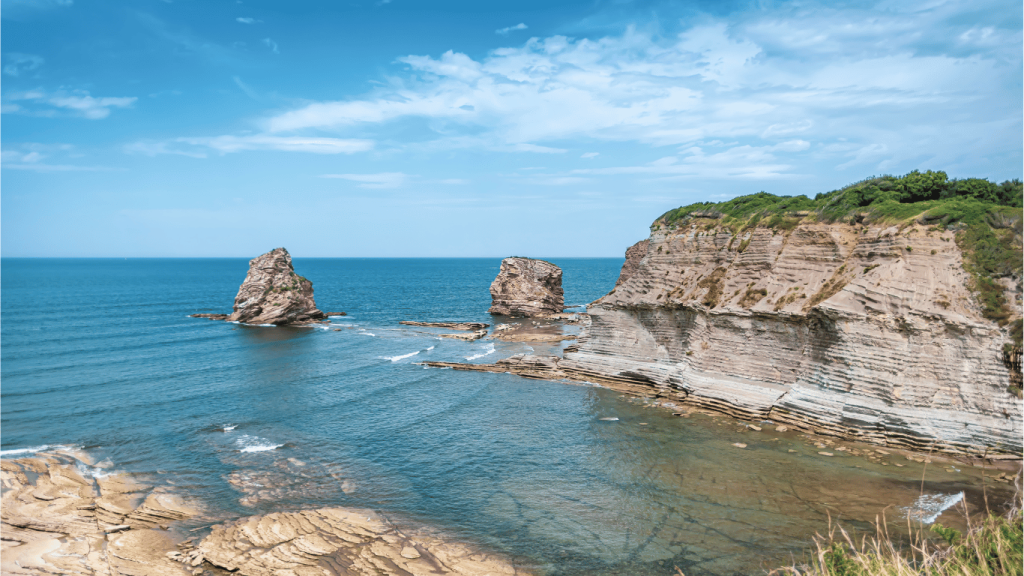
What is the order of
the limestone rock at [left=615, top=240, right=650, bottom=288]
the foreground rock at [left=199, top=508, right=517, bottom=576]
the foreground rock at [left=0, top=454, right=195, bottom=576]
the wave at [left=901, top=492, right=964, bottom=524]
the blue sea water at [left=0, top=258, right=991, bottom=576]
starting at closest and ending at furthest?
the foreground rock at [left=199, top=508, right=517, bottom=576] → the foreground rock at [left=0, top=454, right=195, bottom=576] → the wave at [left=901, top=492, right=964, bottom=524] → the blue sea water at [left=0, top=258, right=991, bottom=576] → the limestone rock at [left=615, top=240, right=650, bottom=288]

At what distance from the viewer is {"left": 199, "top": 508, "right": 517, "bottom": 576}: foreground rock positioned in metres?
16.9

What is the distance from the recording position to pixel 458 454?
27.1m

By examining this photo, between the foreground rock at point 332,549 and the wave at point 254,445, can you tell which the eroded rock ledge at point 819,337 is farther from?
the wave at point 254,445

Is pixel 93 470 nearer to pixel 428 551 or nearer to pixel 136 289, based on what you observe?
pixel 428 551

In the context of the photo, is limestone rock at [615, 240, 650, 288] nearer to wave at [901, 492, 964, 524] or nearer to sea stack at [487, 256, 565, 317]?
sea stack at [487, 256, 565, 317]

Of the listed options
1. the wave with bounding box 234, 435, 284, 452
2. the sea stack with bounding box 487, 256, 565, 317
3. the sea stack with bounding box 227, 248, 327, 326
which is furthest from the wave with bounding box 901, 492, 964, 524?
the sea stack with bounding box 227, 248, 327, 326

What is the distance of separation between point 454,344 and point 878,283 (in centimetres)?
4143

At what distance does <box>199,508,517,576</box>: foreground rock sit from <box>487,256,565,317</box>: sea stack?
61688mm

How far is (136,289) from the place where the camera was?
118250 millimetres

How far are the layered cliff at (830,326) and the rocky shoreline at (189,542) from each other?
19486 millimetres

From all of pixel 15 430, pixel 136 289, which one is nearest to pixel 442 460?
pixel 15 430

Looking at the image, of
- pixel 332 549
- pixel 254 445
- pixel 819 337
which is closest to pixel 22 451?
pixel 254 445

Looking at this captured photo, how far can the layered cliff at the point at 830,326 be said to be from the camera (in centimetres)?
2312

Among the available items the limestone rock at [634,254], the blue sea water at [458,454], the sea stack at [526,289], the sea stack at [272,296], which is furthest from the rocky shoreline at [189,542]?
the sea stack at [526,289]
